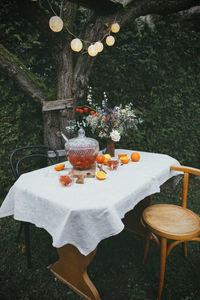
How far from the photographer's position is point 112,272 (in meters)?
2.01

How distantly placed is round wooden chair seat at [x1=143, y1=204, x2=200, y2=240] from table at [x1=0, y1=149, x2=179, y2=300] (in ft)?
0.99

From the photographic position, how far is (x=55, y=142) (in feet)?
10.4

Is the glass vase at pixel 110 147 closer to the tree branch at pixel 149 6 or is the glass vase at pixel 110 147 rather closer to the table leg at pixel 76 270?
the table leg at pixel 76 270

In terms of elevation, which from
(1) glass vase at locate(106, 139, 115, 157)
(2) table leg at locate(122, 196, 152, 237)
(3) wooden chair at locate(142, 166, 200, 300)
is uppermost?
(1) glass vase at locate(106, 139, 115, 157)

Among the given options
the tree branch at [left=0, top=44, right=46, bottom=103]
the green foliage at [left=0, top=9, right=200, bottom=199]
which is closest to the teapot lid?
the tree branch at [left=0, top=44, right=46, bottom=103]

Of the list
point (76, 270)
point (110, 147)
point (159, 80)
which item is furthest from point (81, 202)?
point (159, 80)

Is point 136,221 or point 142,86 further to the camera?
point 142,86

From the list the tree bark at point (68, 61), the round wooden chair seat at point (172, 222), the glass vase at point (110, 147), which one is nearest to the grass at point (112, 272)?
the round wooden chair seat at point (172, 222)

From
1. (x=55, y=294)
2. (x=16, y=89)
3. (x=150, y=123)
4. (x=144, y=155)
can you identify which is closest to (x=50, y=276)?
(x=55, y=294)

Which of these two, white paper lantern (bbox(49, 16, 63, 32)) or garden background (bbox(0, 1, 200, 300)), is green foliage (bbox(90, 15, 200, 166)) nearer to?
garden background (bbox(0, 1, 200, 300))

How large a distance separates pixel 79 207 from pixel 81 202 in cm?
6

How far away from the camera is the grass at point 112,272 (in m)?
1.79

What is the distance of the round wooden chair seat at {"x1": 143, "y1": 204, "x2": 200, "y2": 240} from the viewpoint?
5.23 ft

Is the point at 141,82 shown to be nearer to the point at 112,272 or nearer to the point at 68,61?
the point at 68,61
